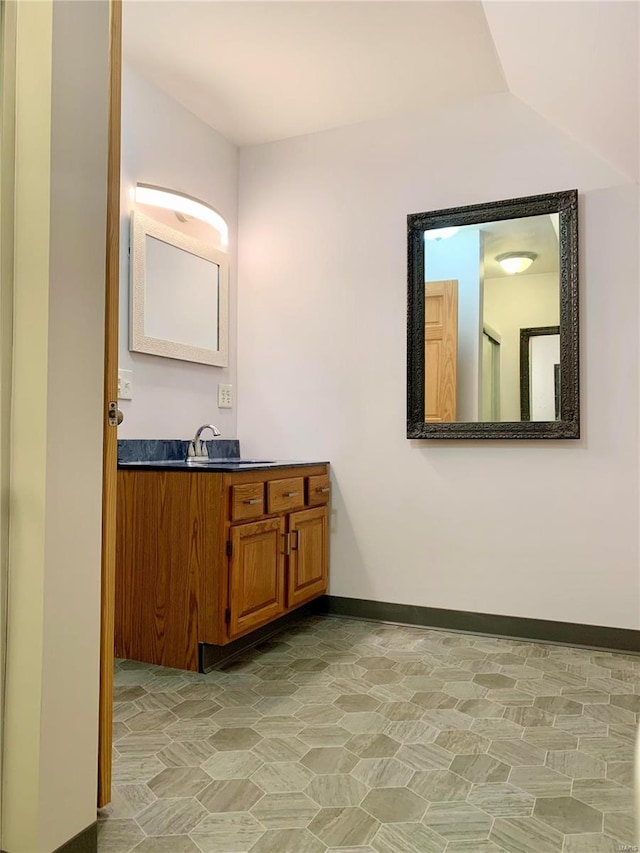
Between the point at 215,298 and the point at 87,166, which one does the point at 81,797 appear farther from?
the point at 215,298

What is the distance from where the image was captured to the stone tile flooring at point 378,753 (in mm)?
1476

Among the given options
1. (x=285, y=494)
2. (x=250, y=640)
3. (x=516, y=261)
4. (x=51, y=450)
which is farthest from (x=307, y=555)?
(x=51, y=450)

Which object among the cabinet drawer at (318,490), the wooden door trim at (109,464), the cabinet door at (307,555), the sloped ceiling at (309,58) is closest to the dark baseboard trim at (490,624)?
the cabinet door at (307,555)

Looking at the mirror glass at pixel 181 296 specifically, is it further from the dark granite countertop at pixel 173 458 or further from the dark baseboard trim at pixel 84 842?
the dark baseboard trim at pixel 84 842

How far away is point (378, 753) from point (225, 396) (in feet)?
6.77

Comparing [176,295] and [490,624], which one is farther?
[176,295]

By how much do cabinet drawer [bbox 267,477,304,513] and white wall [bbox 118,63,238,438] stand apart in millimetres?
616

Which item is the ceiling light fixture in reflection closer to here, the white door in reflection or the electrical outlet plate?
the white door in reflection

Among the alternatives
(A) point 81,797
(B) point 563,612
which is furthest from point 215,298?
(A) point 81,797

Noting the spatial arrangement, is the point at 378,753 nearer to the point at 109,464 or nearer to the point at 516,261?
the point at 109,464

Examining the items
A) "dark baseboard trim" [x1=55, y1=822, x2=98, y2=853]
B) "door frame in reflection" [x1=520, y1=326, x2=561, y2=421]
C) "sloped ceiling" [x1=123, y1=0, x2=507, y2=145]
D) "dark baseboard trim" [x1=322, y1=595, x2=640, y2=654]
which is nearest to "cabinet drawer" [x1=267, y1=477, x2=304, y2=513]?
"dark baseboard trim" [x1=322, y1=595, x2=640, y2=654]

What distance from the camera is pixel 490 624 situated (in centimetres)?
299

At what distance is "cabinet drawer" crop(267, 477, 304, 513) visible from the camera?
8.99ft

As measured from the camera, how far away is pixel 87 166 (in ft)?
4.62
